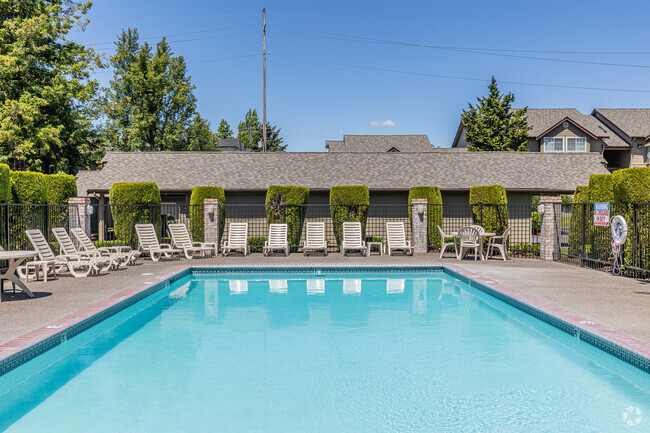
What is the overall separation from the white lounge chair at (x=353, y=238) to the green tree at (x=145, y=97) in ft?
77.2

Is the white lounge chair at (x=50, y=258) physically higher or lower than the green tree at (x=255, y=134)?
lower

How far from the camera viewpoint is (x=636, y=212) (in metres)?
11.1

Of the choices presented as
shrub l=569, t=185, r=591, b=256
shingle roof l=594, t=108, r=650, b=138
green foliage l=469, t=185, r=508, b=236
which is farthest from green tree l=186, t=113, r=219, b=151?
shingle roof l=594, t=108, r=650, b=138

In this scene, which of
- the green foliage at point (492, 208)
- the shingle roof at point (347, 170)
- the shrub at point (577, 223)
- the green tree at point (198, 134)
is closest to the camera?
the shrub at point (577, 223)

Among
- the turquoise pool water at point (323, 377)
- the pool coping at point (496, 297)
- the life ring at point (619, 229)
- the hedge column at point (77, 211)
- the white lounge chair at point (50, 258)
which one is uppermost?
the hedge column at point (77, 211)

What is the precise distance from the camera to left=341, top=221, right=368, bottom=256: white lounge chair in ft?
57.4

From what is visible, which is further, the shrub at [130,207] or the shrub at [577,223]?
the shrub at [130,207]

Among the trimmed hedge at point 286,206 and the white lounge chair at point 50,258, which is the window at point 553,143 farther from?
the white lounge chair at point 50,258

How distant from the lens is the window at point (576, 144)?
40625 mm

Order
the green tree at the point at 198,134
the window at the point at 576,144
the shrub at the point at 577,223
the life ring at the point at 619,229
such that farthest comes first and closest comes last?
the window at the point at 576,144 → the green tree at the point at 198,134 → the shrub at the point at 577,223 → the life ring at the point at 619,229

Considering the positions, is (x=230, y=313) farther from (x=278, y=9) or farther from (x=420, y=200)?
(x=278, y=9)

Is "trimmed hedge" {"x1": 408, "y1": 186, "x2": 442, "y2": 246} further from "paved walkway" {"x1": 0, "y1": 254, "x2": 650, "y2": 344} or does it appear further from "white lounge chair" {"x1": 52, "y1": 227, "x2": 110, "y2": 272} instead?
"white lounge chair" {"x1": 52, "y1": 227, "x2": 110, "y2": 272}

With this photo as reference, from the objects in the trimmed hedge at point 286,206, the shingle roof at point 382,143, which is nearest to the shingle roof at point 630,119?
the shingle roof at point 382,143

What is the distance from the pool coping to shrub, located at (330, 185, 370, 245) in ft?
25.0
